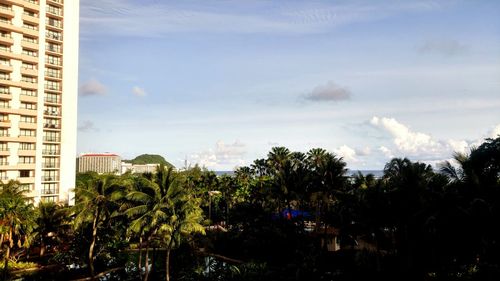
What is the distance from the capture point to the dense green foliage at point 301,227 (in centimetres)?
2762

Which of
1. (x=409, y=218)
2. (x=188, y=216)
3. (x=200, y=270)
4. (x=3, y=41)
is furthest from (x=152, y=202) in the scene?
(x=3, y=41)

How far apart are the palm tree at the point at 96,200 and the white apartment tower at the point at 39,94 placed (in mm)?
25064

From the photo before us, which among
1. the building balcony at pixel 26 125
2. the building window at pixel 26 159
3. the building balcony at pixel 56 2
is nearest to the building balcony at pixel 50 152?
the building window at pixel 26 159

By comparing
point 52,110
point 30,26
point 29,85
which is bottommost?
point 52,110

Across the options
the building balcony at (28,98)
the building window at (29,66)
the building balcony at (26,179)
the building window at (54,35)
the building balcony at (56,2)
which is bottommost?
the building balcony at (26,179)

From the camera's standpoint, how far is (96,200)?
3453cm

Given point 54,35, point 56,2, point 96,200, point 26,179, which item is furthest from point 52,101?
point 96,200

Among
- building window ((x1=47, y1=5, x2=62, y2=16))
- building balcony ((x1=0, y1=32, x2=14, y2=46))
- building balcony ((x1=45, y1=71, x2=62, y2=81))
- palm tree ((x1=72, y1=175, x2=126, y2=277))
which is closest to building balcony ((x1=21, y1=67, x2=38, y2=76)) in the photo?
building balcony ((x1=45, y1=71, x2=62, y2=81))

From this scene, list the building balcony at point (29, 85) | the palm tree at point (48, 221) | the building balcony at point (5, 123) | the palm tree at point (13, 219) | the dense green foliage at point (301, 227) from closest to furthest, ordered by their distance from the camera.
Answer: the dense green foliage at point (301, 227) → the palm tree at point (13, 219) → the palm tree at point (48, 221) → the building balcony at point (5, 123) → the building balcony at point (29, 85)

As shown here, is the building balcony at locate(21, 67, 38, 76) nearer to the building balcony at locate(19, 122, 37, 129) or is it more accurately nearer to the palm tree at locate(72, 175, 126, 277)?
the building balcony at locate(19, 122, 37, 129)

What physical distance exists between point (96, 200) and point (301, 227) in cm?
1993

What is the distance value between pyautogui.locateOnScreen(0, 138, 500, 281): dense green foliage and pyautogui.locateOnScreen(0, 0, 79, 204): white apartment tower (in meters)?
20.0

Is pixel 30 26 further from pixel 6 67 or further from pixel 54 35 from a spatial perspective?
pixel 6 67

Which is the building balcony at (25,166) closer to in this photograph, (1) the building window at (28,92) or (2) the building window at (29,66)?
(1) the building window at (28,92)
